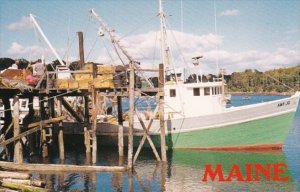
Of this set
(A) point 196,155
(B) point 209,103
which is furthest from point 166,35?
(A) point 196,155

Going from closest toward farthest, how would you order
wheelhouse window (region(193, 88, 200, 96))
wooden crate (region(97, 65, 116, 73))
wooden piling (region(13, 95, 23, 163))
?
wooden piling (region(13, 95, 23, 163)) < wooden crate (region(97, 65, 116, 73)) < wheelhouse window (region(193, 88, 200, 96))

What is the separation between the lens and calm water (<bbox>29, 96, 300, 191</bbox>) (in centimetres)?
1917

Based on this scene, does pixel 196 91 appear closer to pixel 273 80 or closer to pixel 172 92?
pixel 172 92

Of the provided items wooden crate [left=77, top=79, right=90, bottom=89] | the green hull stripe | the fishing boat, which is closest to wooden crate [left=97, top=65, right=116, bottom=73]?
wooden crate [left=77, top=79, right=90, bottom=89]

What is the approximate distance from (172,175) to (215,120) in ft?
25.1

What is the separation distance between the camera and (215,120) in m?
27.9

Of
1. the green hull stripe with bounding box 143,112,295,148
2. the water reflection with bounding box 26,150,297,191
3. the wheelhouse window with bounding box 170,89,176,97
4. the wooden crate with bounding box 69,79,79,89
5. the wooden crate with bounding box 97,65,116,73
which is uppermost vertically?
the wooden crate with bounding box 97,65,116,73

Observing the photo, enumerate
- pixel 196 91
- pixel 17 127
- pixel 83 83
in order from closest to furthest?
pixel 17 127, pixel 83 83, pixel 196 91

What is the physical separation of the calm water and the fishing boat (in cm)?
109

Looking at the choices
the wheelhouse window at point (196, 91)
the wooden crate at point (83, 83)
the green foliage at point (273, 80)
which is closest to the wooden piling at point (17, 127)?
the wooden crate at point (83, 83)

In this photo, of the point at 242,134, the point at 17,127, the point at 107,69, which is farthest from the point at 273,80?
the point at 17,127

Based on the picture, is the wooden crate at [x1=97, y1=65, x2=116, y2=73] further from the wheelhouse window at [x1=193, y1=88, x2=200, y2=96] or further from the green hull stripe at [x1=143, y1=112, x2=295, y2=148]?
the green hull stripe at [x1=143, y1=112, x2=295, y2=148]

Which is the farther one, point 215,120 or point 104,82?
point 215,120

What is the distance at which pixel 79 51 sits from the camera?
30109 mm
